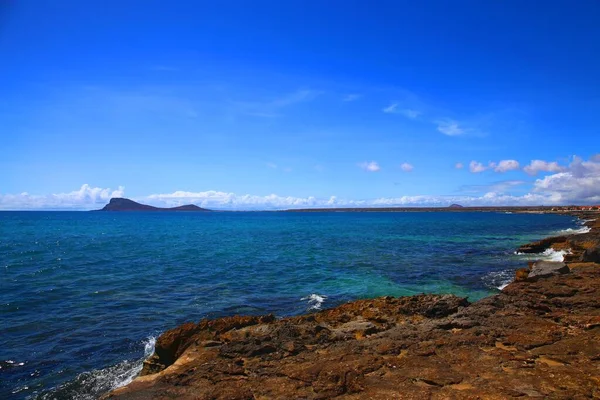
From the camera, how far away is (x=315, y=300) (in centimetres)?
2031

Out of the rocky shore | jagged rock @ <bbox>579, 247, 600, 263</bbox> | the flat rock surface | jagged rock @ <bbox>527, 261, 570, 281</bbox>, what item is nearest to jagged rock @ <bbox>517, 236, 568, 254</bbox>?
jagged rock @ <bbox>579, 247, 600, 263</bbox>

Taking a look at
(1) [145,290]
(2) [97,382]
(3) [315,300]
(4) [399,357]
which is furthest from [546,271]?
(1) [145,290]

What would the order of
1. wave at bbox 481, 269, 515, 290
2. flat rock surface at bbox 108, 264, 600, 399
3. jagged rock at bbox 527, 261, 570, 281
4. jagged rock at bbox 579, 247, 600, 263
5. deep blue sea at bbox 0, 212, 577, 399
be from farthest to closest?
wave at bbox 481, 269, 515, 290 < jagged rock at bbox 579, 247, 600, 263 < jagged rock at bbox 527, 261, 570, 281 < deep blue sea at bbox 0, 212, 577, 399 < flat rock surface at bbox 108, 264, 600, 399

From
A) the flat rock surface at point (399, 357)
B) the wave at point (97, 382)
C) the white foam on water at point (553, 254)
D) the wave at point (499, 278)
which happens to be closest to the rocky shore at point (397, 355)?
the flat rock surface at point (399, 357)

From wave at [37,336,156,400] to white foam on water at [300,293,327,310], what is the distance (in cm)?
885

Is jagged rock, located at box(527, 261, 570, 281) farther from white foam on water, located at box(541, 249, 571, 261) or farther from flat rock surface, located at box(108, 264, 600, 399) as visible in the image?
white foam on water, located at box(541, 249, 571, 261)

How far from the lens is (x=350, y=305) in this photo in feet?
50.4

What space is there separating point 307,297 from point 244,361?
12342mm

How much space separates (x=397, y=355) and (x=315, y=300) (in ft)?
38.4

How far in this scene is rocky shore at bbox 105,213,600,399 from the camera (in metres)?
7.16

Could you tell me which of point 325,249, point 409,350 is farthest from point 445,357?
point 325,249

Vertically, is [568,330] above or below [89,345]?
above

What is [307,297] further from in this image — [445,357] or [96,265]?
[96,265]

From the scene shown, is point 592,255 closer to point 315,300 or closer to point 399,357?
point 315,300
